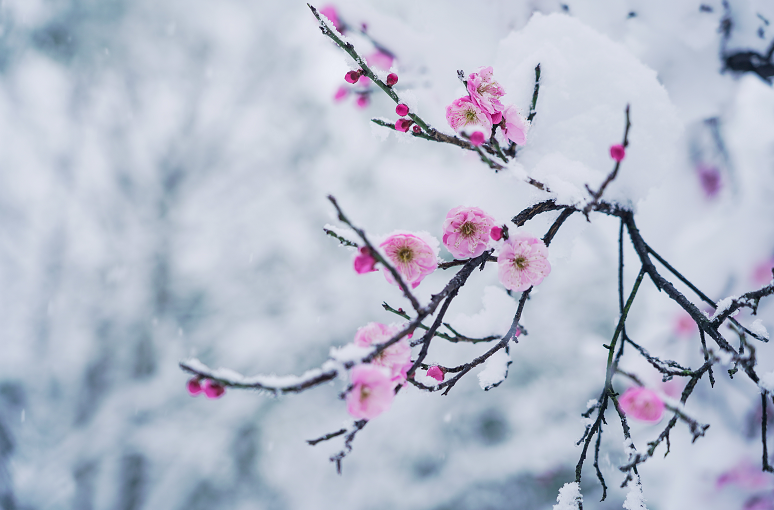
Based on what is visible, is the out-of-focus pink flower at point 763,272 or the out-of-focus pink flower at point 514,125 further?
the out-of-focus pink flower at point 763,272

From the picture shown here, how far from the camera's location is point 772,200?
1.88 meters

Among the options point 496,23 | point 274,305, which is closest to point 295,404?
point 274,305

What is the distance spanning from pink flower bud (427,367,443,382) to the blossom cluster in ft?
1.93

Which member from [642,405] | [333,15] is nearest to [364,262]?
[642,405]

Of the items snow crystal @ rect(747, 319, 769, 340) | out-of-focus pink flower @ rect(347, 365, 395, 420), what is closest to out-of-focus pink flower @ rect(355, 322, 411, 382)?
out-of-focus pink flower @ rect(347, 365, 395, 420)

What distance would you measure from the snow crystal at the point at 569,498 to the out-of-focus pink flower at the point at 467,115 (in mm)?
1001

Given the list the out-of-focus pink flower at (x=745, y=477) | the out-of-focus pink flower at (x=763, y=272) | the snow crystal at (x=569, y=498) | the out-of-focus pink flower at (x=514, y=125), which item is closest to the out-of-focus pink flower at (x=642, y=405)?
the snow crystal at (x=569, y=498)

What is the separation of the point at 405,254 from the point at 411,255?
0.01 meters

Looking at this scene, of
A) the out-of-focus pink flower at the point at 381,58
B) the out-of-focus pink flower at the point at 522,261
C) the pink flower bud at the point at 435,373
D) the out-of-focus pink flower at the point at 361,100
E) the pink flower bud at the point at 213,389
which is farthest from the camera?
the out-of-focus pink flower at the point at 361,100

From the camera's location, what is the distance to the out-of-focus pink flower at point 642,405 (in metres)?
0.80

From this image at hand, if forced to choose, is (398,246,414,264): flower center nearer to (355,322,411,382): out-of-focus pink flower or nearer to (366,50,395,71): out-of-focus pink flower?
(355,322,411,382): out-of-focus pink flower

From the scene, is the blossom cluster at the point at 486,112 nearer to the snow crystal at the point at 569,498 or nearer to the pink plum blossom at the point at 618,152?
the pink plum blossom at the point at 618,152

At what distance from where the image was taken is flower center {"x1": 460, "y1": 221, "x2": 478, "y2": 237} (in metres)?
0.86

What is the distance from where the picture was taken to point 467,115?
2.90 feet
